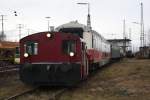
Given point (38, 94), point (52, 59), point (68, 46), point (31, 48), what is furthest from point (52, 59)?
point (38, 94)

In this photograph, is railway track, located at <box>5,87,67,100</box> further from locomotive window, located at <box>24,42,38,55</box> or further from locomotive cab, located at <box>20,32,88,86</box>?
locomotive window, located at <box>24,42,38,55</box>

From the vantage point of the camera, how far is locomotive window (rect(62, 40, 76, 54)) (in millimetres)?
17828

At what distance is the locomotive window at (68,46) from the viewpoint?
17828 mm

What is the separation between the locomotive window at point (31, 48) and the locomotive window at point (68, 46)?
132cm

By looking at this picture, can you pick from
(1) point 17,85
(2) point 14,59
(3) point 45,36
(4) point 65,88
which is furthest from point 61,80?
(2) point 14,59

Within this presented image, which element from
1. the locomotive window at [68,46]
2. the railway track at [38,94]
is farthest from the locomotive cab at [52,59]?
the railway track at [38,94]

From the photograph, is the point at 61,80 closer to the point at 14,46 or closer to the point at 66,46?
the point at 66,46

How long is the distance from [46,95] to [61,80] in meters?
1.56

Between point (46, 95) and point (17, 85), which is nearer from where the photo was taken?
point (46, 95)

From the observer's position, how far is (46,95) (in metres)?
16.2

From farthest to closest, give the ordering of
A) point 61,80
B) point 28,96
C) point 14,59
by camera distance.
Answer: point 14,59 < point 61,80 < point 28,96

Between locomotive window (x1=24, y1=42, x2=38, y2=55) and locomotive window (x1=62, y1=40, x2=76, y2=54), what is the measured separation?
1321mm

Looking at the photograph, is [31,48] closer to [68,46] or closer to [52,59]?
[52,59]

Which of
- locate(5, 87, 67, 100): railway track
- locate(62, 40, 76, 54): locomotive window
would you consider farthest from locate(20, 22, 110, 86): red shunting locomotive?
locate(5, 87, 67, 100): railway track
